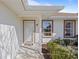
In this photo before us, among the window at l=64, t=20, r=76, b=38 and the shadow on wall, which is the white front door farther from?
the shadow on wall

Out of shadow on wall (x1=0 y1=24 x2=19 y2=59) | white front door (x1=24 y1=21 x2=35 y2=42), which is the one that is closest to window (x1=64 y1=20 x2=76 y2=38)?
white front door (x1=24 y1=21 x2=35 y2=42)

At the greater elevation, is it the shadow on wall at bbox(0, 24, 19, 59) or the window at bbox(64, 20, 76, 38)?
the window at bbox(64, 20, 76, 38)

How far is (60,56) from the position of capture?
23.0ft

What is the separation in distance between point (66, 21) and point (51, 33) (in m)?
1.97

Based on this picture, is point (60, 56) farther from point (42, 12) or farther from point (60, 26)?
point (60, 26)

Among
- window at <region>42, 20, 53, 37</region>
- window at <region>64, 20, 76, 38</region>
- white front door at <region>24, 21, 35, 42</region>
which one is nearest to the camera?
white front door at <region>24, 21, 35, 42</region>

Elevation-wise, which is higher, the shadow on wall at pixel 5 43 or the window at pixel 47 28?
the window at pixel 47 28

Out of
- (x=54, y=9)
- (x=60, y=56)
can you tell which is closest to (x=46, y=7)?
(x=54, y=9)

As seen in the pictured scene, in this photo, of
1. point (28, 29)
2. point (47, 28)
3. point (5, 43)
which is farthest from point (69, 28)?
point (5, 43)

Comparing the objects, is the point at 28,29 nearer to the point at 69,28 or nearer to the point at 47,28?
the point at 47,28

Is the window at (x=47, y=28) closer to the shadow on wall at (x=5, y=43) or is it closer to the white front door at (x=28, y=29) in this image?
the white front door at (x=28, y=29)

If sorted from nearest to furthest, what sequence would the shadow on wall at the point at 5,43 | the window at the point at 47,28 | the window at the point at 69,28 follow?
→ the shadow on wall at the point at 5,43, the window at the point at 47,28, the window at the point at 69,28

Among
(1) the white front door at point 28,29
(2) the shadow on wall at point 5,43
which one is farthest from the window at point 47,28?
(2) the shadow on wall at point 5,43

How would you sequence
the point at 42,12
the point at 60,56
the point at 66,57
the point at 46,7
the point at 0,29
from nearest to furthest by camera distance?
the point at 0,29
the point at 66,57
the point at 60,56
the point at 46,7
the point at 42,12
